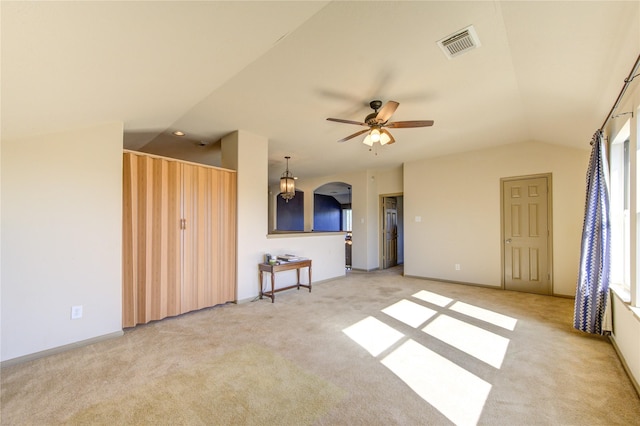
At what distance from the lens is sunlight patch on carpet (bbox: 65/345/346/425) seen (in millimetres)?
1667

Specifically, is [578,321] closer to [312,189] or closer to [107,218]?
[107,218]

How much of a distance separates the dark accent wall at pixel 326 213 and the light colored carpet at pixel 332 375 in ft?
25.8

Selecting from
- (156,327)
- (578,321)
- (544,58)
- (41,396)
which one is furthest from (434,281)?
(41,396)

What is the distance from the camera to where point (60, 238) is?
100 inches

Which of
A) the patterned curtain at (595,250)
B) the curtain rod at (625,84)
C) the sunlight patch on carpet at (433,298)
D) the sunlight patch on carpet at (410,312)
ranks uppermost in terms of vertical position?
the curtain rod at (625,84)

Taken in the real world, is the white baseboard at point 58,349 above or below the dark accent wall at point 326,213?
below

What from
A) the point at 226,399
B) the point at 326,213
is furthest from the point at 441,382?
the point at 326,213

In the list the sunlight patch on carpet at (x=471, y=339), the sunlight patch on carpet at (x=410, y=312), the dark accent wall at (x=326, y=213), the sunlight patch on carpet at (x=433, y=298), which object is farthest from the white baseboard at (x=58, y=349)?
the dark accent wall at (x=326, y=213)

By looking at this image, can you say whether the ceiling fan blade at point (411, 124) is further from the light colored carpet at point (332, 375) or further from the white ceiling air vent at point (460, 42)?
the light colored carpet at point (332, 375)

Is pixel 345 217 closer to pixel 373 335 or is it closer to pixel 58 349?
pixel 373 335

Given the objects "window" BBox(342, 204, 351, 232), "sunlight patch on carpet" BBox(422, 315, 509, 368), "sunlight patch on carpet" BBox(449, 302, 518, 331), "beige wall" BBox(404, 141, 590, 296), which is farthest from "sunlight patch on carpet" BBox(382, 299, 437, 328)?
"window" BBox(342, 204, 351, 232)

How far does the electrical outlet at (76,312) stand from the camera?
8.57 ft

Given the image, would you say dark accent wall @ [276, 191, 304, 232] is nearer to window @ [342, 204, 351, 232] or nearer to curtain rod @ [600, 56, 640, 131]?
window @ [342, 204, 351, 232]

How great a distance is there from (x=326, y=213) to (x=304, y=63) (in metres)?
9.46
